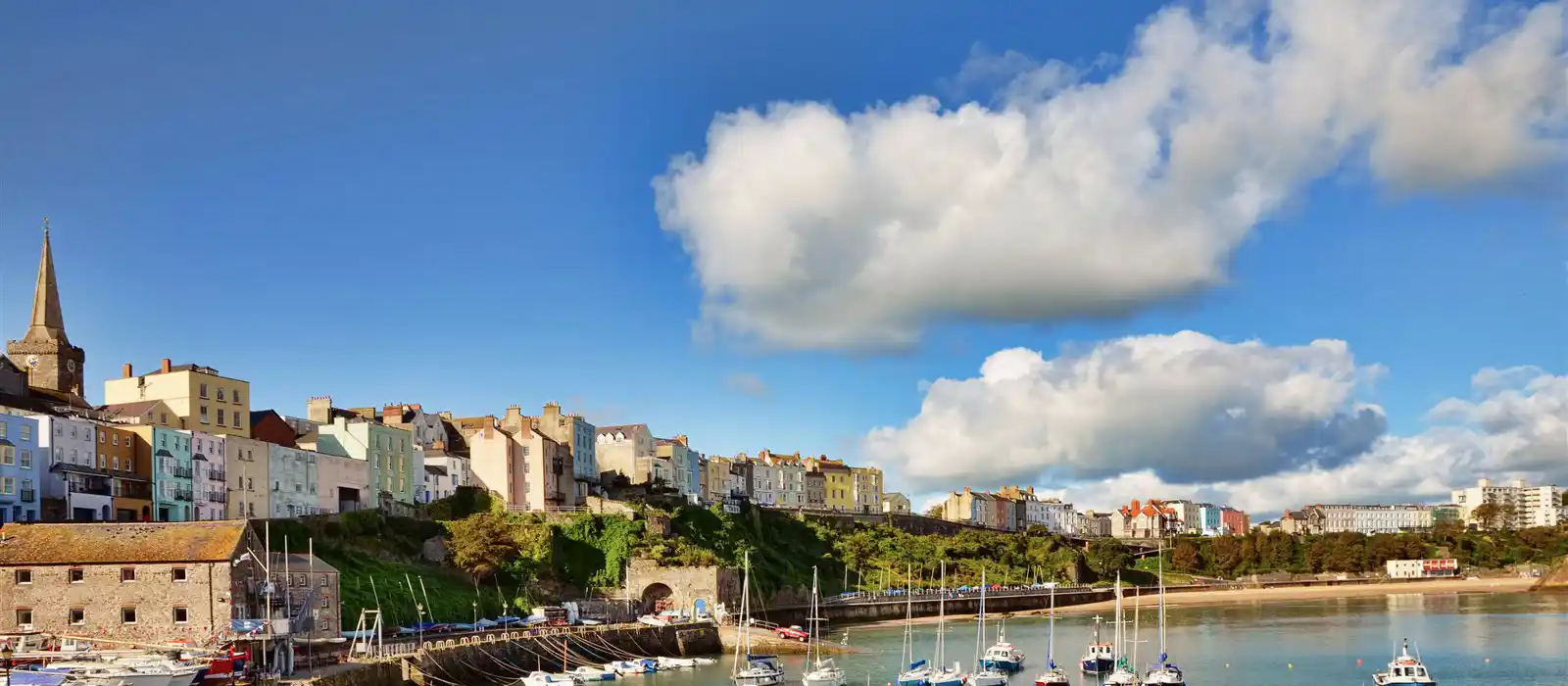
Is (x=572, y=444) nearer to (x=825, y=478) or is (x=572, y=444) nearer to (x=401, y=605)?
(x=401, y=605)

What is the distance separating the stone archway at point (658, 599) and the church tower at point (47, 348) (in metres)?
38.4

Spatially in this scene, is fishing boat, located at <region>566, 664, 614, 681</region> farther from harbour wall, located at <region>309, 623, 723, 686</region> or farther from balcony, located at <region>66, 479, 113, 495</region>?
balcony, located at <region>66, 479, 113, 495</region>

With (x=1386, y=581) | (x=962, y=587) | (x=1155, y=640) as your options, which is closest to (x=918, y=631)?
(x=1155, y=640)

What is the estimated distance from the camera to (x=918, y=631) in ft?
307

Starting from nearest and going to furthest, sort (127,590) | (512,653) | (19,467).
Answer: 1. (127,590)
2. (19,467)
3. (512,653)

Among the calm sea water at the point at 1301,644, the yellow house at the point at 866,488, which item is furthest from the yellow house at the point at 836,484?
the calm sea water at the point at 1301,644

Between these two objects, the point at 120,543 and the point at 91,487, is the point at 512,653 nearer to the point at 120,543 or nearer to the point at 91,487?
the point at 120,543

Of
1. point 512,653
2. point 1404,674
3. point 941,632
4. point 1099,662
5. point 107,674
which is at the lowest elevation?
point 1099,662

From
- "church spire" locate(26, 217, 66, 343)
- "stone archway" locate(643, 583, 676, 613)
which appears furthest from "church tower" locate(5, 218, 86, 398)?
"stone archway" locate(643, 583, 676, 613)

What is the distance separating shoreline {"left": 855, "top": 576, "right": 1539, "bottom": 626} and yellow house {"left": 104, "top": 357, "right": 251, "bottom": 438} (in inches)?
2800

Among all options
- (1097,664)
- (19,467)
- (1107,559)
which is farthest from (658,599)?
(1107,559)

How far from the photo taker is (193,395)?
2987 inches

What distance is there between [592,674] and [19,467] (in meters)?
27.9

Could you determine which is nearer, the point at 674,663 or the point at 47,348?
the point at 674,663
